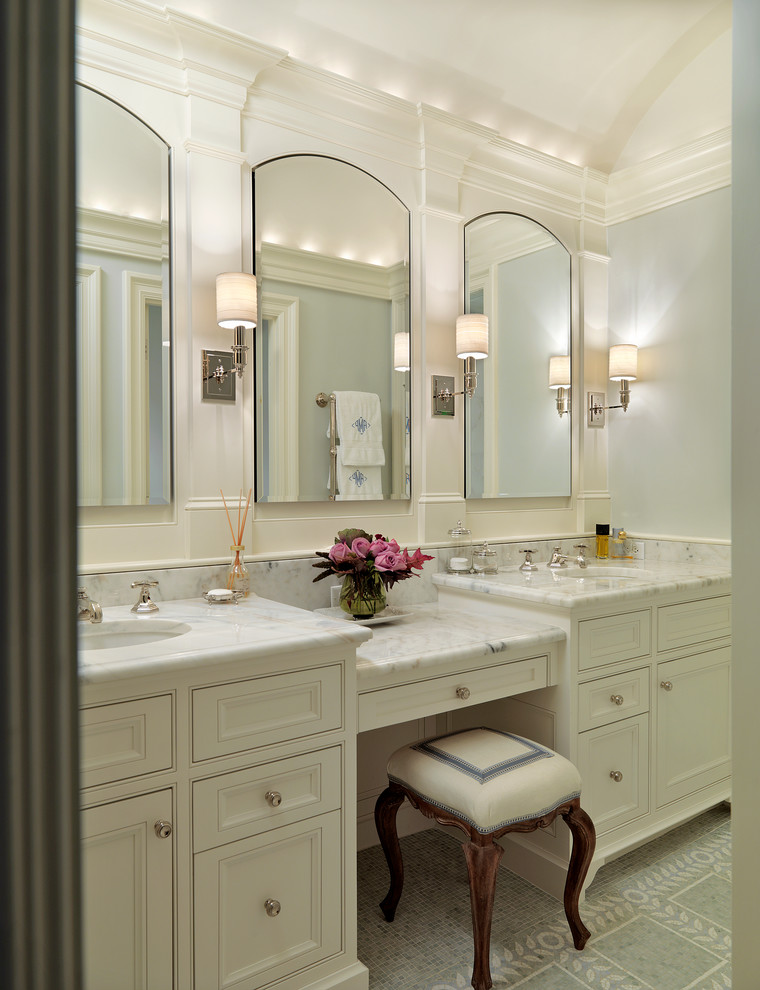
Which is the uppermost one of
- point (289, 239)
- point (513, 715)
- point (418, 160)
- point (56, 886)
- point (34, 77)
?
point (418, 160)

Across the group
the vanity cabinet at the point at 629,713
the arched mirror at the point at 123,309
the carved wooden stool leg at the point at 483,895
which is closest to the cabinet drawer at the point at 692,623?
the vanity cabinet at the point at 629,713

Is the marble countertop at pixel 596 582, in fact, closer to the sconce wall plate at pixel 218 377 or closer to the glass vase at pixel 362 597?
the glass vase at pixel 362 597

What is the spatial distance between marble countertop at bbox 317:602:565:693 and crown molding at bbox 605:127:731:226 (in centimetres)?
205

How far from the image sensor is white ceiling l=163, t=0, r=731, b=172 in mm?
2285

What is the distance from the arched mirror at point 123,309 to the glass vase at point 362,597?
2.02 ft

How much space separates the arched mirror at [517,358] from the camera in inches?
109

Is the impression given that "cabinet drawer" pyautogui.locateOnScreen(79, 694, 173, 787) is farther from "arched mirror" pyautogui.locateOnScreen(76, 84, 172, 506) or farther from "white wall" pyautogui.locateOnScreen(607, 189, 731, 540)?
"white wall" pyautogui.locateOnScreen(607, 189, 731, 540)

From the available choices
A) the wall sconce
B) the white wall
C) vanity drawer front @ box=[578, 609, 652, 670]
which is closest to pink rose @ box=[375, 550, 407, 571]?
vanity drawer front @ box=[578, 609, 652, 670]

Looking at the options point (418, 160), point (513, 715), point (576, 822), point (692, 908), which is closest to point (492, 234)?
point (418, 160)

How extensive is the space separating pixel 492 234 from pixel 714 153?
97 centimetres

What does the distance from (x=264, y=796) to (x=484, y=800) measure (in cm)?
54

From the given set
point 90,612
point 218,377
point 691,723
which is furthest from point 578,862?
point 218,377

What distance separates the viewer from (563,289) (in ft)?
10.2

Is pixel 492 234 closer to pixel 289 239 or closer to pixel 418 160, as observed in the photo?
pixel 418 160
